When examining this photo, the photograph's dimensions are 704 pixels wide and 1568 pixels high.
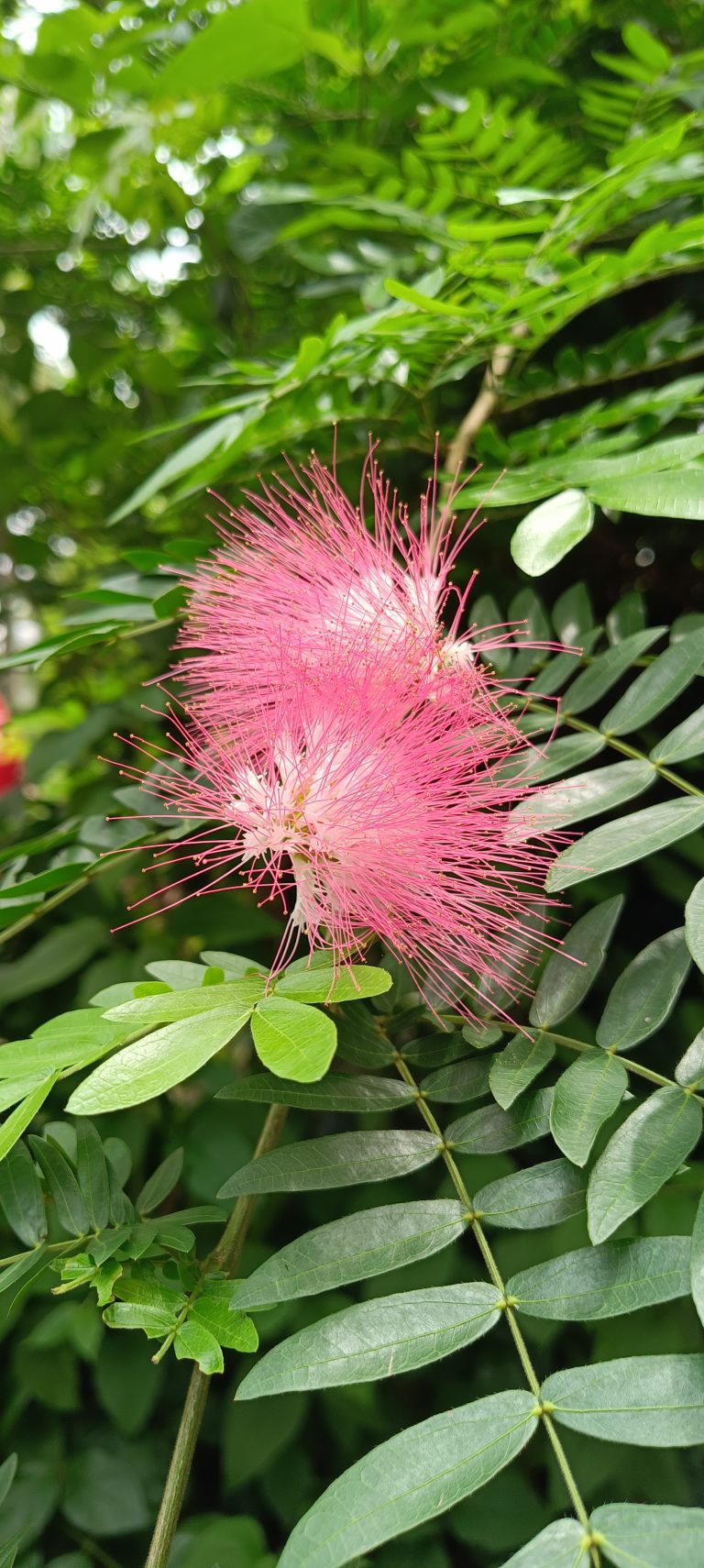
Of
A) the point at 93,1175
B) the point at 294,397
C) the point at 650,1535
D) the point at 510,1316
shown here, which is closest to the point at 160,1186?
the point at 93,1175

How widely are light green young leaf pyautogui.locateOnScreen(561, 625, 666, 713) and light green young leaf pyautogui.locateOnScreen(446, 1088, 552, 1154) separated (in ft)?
→ 1.07

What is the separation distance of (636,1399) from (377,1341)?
0.13 metres

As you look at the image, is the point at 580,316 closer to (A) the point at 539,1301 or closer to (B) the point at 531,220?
(B) the point at 531,220

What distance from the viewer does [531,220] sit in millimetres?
839

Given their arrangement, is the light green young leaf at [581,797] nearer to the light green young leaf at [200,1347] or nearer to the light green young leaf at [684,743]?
the light green young leaf at [684,743]

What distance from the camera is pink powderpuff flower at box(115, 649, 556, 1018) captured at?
26.4 inches

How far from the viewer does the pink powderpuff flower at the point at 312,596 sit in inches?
29.4

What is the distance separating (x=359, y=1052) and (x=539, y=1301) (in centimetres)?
20

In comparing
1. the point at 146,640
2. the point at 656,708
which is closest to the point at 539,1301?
the point at 656,708

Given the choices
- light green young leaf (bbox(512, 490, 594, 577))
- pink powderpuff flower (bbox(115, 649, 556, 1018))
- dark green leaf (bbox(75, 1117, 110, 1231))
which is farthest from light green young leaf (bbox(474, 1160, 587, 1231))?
light green young leaf (bbox(512, 490, 594, 577))

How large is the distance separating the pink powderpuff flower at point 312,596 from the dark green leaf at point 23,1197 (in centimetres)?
33

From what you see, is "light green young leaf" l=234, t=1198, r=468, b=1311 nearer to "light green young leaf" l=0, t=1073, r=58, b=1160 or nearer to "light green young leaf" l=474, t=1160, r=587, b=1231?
"light green young leaf" l=474, t=1160, r=587, b=1231

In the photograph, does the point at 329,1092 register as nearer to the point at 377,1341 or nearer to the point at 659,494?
the point at 377,1341

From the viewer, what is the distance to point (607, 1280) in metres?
0.55
